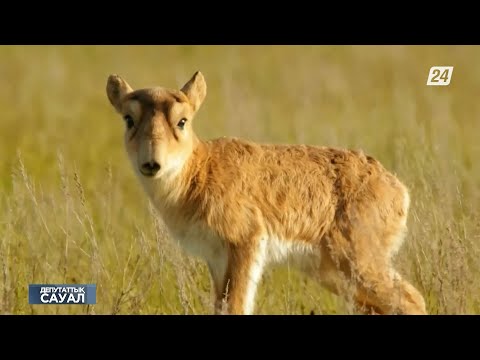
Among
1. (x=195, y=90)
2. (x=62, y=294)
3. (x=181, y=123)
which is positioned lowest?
(x=62, y=294)

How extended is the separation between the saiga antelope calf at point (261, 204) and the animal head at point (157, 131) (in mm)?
13

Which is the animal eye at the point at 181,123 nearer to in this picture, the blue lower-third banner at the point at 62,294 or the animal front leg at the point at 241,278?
the animal front leg at the point at 241,278

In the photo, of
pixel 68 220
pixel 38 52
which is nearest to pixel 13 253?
pixel 68 220

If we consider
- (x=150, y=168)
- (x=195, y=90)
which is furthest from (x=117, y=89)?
(x=150, y=168)

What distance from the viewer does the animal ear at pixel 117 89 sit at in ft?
41.3

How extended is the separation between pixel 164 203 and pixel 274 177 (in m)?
1.28

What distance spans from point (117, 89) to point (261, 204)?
6.88 feet

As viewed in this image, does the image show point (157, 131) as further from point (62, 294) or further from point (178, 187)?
point (62, 294)

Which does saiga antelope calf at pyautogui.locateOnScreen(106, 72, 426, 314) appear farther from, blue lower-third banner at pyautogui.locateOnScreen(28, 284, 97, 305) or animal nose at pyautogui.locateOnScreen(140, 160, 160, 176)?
blue lower-third banner at pyautogui.locateOnScreen(28, 284, 97, 305)

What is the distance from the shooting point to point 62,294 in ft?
40.8

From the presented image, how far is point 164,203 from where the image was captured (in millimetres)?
12281

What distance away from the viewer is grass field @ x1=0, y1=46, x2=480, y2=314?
42.4 ft

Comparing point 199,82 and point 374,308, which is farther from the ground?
point 199,82
